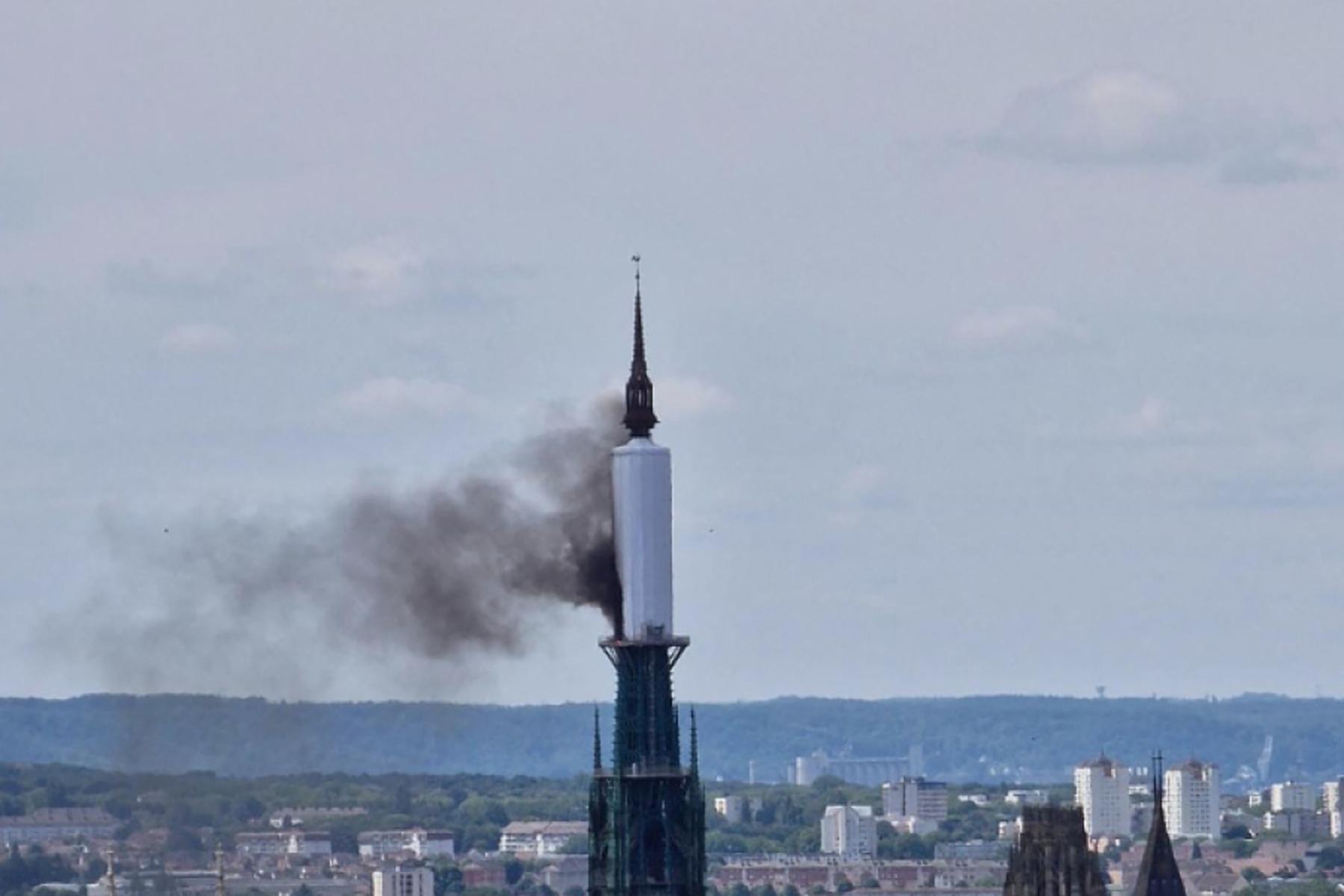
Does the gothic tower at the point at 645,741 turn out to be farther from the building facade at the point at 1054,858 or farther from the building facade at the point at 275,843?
the building facade at the point at 275,843

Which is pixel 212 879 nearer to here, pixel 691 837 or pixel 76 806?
pixel 76 806

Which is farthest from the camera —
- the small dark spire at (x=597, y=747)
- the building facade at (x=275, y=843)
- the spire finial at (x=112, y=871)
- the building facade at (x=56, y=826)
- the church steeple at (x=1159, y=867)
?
the building facade at (x=275, y=843)

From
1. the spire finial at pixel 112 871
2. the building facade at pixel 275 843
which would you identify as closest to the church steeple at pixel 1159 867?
the spire finial at pixel 112 871

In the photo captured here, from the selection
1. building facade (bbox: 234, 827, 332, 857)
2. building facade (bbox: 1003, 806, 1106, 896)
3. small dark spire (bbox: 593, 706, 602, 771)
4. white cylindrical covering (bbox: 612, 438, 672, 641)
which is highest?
building facade (bbox: 234, 827, 332, 857)

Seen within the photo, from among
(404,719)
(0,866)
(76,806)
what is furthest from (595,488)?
(0,866)

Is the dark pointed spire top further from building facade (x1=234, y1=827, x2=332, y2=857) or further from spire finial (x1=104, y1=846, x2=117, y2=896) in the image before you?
building facade (x1=234, y1=827, x2=332, y2=857)

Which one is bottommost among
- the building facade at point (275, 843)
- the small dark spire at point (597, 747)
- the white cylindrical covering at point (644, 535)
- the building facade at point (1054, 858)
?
the building facade at point (1054, 858)

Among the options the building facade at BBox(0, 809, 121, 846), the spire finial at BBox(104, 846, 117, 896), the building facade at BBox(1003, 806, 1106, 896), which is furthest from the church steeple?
the building facade at BBox(0, 809, 121, 846)
